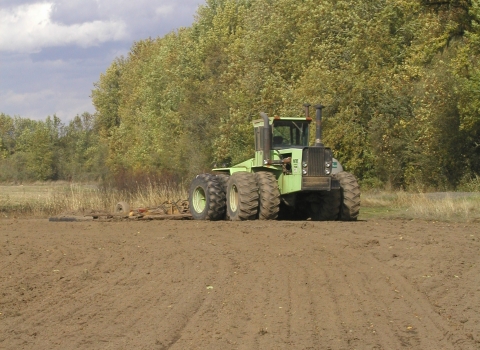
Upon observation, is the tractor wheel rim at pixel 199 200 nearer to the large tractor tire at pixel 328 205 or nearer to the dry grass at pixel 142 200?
the dry grass at pixel 142 200

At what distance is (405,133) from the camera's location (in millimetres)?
33281

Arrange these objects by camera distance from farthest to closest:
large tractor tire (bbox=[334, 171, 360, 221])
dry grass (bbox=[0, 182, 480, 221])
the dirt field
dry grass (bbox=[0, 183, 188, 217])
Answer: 1. dry grass (bbox=[0, 183, 188, 217])
2. dry grass (bbox=[0, 182, 480, 221])
3. large tractor tire (bbox=[334, 171, 360, 221])
4. the dirt field

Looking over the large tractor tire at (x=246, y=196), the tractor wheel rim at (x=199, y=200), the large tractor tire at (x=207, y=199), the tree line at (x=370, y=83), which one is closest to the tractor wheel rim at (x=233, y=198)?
the large tractor tire at (x=246, y=196)

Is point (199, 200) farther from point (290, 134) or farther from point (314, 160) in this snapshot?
point (314, 160)

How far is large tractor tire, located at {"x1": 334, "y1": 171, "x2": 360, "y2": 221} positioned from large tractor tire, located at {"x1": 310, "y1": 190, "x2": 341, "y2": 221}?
5.5 inches

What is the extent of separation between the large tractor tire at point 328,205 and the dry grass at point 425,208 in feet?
8.20

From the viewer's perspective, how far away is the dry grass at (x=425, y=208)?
20297 millimetres

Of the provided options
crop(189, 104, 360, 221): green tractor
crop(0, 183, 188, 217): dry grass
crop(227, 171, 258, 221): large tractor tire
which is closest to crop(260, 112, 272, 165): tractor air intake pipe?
crop(189, 104, 360, 221): green tractor

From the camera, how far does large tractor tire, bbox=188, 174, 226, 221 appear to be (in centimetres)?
2020

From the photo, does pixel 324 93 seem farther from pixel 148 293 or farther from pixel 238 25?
pixel 148 293

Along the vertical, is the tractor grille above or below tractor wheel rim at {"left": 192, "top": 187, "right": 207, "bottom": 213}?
above

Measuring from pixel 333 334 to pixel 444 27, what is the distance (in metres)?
25.2

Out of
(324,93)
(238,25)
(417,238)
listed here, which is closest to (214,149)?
(238,25)

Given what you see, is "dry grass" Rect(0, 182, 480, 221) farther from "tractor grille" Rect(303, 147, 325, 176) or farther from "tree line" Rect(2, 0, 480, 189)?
"tractor grille" Rect(303, 147, 325, 176)
